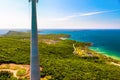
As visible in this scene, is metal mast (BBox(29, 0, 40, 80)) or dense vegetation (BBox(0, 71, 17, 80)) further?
dense vegetation (BBox(0, 71, 17, 80))

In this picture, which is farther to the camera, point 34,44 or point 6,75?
point 6,75

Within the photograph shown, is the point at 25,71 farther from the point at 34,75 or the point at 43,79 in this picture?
the point at 34,75

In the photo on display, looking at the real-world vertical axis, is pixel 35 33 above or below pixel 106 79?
above

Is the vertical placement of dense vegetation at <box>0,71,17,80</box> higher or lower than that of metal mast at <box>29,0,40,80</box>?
lower

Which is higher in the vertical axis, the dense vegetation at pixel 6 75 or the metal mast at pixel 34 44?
the metal mast at pixel 34 44

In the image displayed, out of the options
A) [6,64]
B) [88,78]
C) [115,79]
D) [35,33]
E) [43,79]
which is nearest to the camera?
[35,33]

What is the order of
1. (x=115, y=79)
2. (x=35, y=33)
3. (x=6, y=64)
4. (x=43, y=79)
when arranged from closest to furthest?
(x=35, y=33)
(x=43, y=79)
(x=115, y=79)
(x=6, y=64)

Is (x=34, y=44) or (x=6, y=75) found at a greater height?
(x=34, y=44)

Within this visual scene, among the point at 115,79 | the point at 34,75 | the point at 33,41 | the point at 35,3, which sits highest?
the point at 35,3

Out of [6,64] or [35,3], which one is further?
[6,64]

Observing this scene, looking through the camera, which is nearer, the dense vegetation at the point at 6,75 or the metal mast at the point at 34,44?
the metal mast at the point at 34,44

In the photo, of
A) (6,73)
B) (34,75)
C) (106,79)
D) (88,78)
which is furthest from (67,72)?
(34,75)
